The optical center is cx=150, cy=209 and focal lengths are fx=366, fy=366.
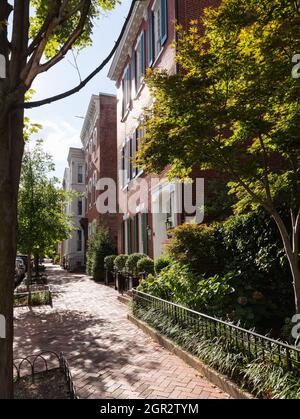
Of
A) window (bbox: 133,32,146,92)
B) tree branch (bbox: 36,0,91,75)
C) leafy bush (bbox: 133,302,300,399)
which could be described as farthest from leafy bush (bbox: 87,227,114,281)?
tree branch (bbox: 36,0,91,75)

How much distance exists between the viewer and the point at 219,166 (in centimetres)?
596

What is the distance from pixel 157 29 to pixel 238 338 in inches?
478

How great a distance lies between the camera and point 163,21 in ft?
40.8

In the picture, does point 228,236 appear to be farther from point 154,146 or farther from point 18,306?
point 18,306

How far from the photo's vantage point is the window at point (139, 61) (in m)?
15.4

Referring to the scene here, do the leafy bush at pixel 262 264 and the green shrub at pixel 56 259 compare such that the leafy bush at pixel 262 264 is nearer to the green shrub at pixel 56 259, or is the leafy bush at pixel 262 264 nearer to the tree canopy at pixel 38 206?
the tree canopy at pixel 38 206

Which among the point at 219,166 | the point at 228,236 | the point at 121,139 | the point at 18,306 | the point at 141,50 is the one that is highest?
the point at 141,50

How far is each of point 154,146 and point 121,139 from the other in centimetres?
1481

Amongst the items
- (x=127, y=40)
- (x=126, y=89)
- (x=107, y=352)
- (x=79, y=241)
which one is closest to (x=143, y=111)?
(x=107, y=352)

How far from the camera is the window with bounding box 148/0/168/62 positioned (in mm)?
12322

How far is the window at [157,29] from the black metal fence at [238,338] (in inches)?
367

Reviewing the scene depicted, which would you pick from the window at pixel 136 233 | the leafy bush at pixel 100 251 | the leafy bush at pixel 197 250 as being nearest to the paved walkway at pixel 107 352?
the leafy bush at pixel 197 250
